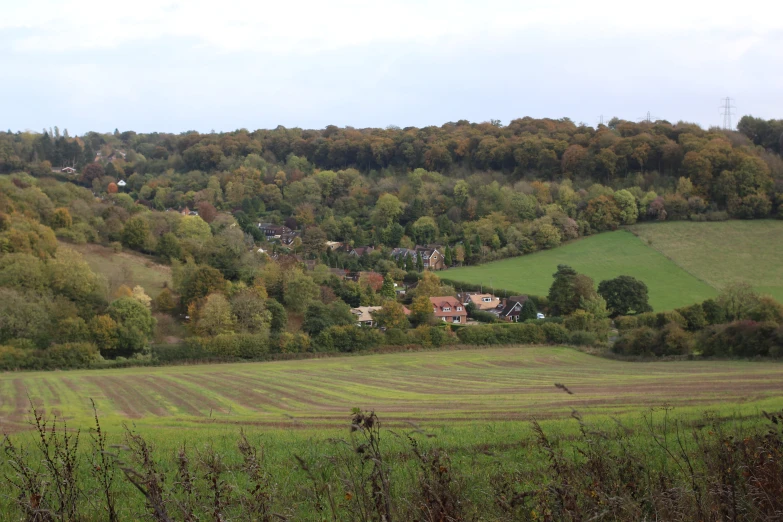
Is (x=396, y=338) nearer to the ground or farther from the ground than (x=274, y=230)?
nearer to the ground

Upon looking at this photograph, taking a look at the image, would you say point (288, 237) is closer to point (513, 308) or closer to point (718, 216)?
point (513, 308)

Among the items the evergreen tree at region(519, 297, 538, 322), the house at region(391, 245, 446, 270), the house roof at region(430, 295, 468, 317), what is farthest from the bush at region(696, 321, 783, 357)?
the house at region(391, 245, 446, 270)

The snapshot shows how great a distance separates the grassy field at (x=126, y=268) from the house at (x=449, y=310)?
2350cm

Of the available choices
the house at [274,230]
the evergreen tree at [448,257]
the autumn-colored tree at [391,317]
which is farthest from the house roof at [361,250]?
the autumn-colored tree at [391,317]

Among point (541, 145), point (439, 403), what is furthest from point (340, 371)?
point (541, 145)

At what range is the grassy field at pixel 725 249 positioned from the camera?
2717 inches

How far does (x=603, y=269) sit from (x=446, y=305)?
2000 centimetres

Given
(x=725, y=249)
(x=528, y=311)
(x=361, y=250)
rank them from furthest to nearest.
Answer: (x=361, y=250) < (x=725, y=249) < (x=528, y=311)

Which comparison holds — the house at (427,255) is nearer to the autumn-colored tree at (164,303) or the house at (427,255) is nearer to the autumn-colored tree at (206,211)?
the autumn-colored tree at (164,303)

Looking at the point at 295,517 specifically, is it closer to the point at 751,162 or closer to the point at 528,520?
the point at 528,520

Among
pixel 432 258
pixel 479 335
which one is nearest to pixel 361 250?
pixel 432 258

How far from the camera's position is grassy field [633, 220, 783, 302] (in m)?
69.0

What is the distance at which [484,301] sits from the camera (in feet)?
221

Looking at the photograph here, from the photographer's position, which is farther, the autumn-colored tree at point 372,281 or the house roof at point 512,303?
the autumn-colored tree at point 372,281
